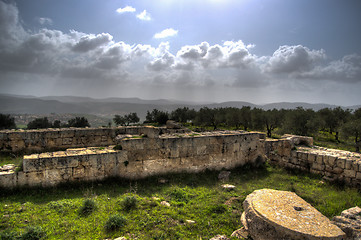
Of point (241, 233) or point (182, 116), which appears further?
point (182, 116)

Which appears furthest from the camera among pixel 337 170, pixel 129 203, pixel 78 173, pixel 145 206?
pixel 337 170

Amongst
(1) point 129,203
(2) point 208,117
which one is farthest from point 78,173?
(2) point 208,117

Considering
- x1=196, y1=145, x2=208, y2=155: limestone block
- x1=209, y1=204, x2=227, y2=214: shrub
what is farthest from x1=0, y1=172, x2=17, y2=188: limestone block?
x1=196, y1=145, x2=208, y2=155: limestone block

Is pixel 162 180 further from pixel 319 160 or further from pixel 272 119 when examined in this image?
pixel 272 119

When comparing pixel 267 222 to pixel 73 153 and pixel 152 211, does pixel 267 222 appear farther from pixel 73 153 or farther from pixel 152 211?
pixel 73 153

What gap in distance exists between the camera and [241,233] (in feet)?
17.2

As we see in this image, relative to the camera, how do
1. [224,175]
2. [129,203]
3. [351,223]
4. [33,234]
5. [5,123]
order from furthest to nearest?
[5,123]
[224,175]
[129,203]
[351,223]
[33,234]

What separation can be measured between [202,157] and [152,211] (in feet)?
15.6

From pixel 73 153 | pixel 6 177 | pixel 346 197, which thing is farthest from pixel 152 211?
pixel 346 197

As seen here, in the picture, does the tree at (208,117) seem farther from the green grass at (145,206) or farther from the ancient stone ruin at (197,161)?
the green grass at (145,206)

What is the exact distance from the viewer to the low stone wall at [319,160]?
8.86 metres

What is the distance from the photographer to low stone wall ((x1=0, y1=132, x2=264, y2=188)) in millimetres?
7273

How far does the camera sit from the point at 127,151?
883 cm

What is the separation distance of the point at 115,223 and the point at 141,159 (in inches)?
158
